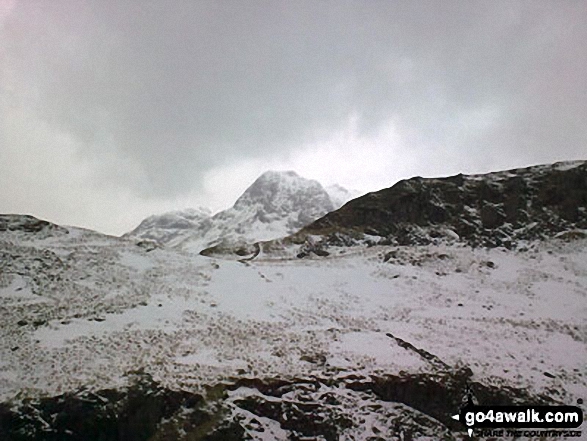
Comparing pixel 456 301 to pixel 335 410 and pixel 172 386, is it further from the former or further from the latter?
pixel 172 386

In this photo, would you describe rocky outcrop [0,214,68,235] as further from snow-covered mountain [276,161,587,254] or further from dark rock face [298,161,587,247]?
dark rock face [298,161,587,247]

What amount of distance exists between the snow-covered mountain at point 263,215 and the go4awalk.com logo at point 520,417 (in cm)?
12459

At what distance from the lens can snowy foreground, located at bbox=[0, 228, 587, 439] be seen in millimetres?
19406

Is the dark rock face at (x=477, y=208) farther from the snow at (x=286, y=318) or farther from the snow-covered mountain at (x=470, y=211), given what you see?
the snow at (x=286, y=318)

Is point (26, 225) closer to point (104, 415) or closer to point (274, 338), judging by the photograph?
point (274, 338)

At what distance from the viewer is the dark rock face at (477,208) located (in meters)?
48.2

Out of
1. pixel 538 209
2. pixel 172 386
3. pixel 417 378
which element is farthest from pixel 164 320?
pixel 538 209

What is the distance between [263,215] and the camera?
550 ft

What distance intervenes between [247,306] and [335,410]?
430 inches

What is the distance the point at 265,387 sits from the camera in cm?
1884

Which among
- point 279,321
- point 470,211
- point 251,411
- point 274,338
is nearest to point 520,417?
point 251,411

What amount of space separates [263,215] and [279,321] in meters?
142

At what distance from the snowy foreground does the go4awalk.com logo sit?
115cm

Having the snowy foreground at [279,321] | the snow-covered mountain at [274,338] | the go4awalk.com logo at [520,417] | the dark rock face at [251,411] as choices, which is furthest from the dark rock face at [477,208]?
the dark rock face at [251,411]
